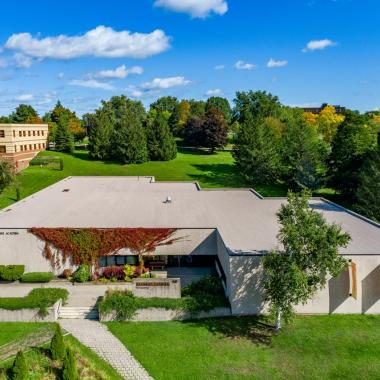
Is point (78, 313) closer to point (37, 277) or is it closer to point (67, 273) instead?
point (67, 273)

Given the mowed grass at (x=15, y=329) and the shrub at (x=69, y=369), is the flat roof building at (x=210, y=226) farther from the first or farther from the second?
the shrub at (x=69, y=369)

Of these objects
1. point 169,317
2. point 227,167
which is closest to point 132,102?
point 227,167

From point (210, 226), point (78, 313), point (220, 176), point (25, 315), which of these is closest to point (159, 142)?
point (220, 176)

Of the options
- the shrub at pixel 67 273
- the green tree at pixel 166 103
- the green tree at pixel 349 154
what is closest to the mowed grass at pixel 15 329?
the shrub at pixel 67 273

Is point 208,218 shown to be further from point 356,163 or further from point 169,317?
point 356,163

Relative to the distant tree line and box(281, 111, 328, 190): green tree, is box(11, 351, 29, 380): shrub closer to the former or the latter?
the distant tree line

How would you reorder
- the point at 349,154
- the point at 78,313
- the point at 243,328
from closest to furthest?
the point at 243,328
the point at 78,313
the point at 349,154

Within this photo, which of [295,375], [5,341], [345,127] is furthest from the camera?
[345,127]
